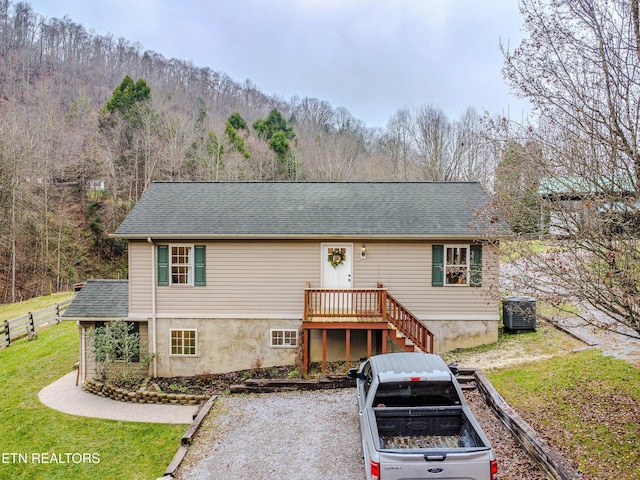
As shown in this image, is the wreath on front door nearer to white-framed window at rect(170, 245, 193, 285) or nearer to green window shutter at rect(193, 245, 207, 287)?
green window shutter at rect(193, 245, 207, 287)

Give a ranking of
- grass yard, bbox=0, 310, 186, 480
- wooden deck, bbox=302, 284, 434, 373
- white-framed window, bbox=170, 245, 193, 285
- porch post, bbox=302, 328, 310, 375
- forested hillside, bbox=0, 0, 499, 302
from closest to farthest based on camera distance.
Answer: grass yard, bbox=0, 310, 186, 480 → wooden deck, bbox=302, 284, 434, 373 → porch post, bbox=302, 328, 310, 375 → white-framed window, bbox=170, 245, 193, 285 → forested hillside, bbox=0, 0, 499, 302

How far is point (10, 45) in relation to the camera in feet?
169

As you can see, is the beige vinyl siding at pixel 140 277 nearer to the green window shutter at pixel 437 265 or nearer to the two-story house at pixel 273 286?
the two-story house at pixel 273 286

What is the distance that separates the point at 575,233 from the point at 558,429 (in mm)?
3499

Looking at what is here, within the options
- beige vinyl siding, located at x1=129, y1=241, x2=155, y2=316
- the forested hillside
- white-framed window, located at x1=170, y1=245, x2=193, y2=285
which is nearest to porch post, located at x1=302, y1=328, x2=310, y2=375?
white-framed window, located at x1=170, y1=245, x2=193, y2=285

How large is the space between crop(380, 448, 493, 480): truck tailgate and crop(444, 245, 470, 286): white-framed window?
8.12m

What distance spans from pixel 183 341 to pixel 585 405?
35.4 feet

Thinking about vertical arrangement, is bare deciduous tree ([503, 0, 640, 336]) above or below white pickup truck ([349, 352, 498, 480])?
above

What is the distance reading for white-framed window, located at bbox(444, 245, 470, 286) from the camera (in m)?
12.6

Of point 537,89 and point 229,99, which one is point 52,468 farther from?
point 229,99

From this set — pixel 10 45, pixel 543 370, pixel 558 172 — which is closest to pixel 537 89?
pixel 558 172

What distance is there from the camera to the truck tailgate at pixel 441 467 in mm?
4902

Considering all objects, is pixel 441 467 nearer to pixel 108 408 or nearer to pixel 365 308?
pixel 365 308

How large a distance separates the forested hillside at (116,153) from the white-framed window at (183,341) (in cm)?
1606
